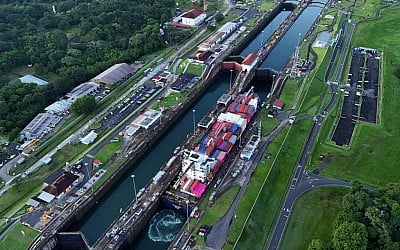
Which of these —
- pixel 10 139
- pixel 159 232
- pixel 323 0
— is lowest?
pixel 159 232

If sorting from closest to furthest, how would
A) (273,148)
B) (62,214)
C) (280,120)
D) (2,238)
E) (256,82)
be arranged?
(2,238), (62,214), (273,148), (280,120), (256,82)

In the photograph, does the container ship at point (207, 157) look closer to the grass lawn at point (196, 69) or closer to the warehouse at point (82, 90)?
the grass lawn at point (196, 69)

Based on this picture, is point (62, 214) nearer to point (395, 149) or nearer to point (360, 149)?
point (360, 149)

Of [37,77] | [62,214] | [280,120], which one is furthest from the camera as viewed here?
[37,77]

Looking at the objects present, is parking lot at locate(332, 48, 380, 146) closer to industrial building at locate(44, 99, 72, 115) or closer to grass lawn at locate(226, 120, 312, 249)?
grass lawn at locate(226, 120, 312, 249)

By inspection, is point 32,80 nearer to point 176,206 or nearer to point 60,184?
point 60,184

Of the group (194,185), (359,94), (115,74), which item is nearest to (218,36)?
(115,74)

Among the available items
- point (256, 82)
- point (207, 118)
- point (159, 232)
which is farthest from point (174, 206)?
point (256, 82)

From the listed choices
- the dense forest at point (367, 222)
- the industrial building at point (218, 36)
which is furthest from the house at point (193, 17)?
the dense forest at point (367, 222)
